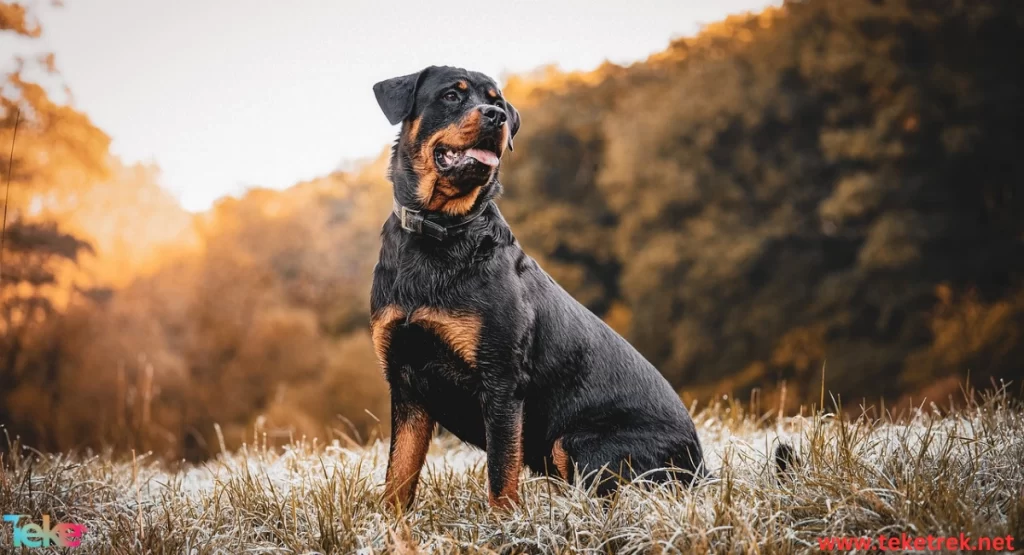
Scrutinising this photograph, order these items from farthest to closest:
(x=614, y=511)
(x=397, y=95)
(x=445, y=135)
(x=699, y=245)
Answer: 1. (x=699, y=245)
2. (x=397, y=95)
3. (x=445, y=135)
4. (x=614, y=511)

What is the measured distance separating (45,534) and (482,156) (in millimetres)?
2427

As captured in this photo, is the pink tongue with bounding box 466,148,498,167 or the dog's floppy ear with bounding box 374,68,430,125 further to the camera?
the dog's floppy ear with bounding box 374,68,430,125

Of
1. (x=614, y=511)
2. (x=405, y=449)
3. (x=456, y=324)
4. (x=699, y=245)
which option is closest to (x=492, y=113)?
(x=456, y=324)

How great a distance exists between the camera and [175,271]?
52.7 ft

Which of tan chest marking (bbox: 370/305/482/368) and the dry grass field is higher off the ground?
tan chest marking (bbox: 370/305/482/368)

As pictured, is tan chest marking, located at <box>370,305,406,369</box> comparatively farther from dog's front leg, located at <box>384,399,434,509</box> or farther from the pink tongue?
the pink tongue

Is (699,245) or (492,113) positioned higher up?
(492,113)

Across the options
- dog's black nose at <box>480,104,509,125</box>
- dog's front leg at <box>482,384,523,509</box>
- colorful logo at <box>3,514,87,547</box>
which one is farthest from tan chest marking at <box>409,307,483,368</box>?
colorful logo at <box>3,514,87,547</box>

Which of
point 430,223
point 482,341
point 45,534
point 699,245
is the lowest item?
point 699,245

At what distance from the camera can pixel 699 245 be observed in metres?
14.7

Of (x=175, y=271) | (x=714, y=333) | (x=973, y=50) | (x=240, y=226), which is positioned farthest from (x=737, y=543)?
(x=240, y=226)

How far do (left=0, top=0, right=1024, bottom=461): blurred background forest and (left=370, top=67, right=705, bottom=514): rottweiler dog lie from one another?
8084mm

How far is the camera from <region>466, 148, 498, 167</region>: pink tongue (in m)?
3.22

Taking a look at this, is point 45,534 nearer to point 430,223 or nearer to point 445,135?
point 430,223
